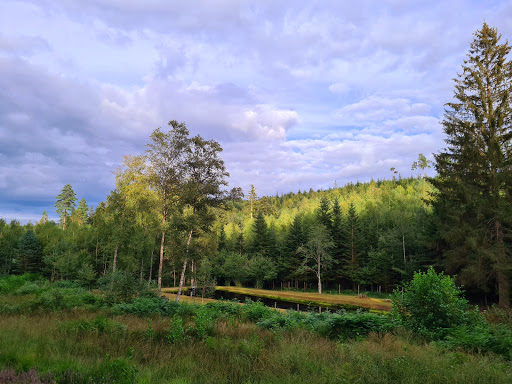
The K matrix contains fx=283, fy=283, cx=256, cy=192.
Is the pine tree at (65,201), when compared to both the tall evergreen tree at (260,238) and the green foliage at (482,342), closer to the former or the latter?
the tall evergreen tree at (260,238)

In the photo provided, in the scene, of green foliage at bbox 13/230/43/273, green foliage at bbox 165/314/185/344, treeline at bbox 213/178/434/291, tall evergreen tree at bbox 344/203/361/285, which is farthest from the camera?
tall evergreen tree at bbox 344/203/361/285

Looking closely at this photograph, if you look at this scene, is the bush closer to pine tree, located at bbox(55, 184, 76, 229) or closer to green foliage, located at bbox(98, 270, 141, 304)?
green foliage, located at bbox(98, 270, 141, 304)

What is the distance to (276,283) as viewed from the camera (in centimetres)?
6694

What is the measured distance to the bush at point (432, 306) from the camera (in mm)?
9055

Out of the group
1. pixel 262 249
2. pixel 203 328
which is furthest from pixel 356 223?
pixel 203 328

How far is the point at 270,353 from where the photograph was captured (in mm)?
6121

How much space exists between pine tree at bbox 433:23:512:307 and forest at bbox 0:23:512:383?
0.40ft

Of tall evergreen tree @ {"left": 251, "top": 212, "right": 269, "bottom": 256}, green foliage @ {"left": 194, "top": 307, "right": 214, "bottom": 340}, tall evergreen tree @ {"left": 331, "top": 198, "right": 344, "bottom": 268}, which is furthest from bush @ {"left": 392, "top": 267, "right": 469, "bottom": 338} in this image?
tall evergreen tree @ {"left": 251, "top": 212, "right": 269, "bottom": 256}

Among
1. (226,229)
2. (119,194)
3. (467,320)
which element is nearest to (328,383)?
(467,320)

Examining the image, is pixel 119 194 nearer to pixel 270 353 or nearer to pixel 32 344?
pixel 32 344

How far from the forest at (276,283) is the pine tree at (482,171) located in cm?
12

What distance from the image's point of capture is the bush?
905 centimetres

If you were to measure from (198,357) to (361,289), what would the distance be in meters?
54.7

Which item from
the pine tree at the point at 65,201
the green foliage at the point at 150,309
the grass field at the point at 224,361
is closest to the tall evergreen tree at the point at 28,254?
the pine tree at the point at 65,201
